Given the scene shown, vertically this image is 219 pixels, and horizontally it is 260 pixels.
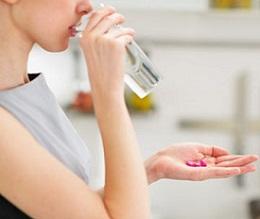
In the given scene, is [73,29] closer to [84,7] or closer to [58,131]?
[84,7]

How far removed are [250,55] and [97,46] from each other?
1.57m

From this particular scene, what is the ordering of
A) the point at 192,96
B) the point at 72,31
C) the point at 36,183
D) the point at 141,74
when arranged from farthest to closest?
1. the point at 192,96
2. the point at 141,74
3. the point at 72,31
4. the point at 36,183

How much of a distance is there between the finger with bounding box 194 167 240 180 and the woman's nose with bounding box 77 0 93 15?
338 mm

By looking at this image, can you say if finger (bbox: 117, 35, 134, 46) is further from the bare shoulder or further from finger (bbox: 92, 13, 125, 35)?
the bare shoulder

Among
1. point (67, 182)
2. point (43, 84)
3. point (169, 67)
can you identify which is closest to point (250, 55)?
point (169, 67)

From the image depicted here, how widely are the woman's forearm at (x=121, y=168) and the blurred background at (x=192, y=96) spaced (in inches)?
54.7

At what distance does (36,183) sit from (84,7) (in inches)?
11.6

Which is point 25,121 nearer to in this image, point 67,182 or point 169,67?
point 67,182

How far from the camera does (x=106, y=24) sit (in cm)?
85

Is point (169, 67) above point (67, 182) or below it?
below

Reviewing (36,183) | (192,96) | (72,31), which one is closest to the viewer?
(36,183)

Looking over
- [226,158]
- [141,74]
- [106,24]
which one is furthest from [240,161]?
[106,24]

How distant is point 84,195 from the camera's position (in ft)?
2.64

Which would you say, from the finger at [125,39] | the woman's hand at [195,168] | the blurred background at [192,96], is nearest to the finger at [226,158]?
the woman's hand at [195,168]
